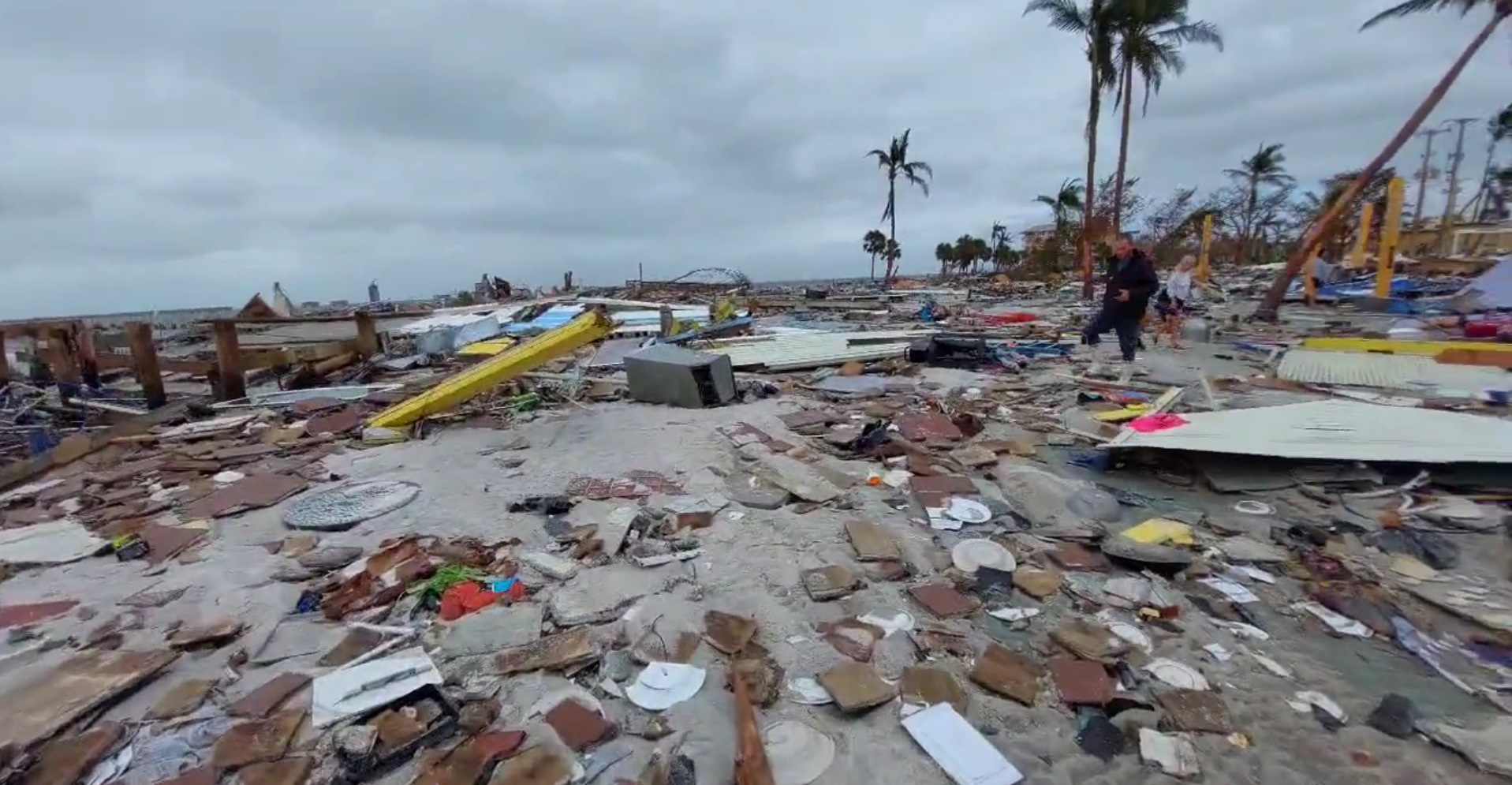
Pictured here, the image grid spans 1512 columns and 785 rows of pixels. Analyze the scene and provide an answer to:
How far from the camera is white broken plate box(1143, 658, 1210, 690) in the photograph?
7.80ft

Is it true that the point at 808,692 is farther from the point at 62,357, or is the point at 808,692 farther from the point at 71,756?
the point at 62,357

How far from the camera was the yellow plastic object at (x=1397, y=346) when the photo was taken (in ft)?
23.8

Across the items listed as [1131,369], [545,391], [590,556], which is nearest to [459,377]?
[545,391]

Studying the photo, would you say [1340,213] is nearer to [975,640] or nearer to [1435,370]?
[1435,370]

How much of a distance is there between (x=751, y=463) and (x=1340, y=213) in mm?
15827

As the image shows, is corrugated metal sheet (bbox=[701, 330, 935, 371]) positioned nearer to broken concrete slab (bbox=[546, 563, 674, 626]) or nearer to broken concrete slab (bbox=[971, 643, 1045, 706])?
broken concrete slab (bbox=[546, 563, 674, 626])

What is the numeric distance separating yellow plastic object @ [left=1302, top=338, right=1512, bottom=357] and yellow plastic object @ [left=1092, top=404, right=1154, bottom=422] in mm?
4389

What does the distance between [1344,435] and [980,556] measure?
2875 millimetres

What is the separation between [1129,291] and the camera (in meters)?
7.95

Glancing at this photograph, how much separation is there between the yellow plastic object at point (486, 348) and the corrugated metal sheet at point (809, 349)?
11.2ft

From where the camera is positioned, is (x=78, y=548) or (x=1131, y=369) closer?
(x=78, y=548)

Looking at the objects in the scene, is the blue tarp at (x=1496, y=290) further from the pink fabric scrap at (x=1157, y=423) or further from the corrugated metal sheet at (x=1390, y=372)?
the pink fabric scrap at (x=1157, y=423)

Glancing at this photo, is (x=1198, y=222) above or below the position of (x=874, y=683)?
above

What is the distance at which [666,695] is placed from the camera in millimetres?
2316
